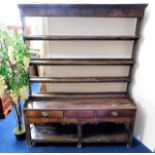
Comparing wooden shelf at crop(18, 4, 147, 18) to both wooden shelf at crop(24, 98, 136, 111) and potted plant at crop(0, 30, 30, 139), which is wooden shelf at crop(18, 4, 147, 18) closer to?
potted plant at crop(0, 30, 30, 139)

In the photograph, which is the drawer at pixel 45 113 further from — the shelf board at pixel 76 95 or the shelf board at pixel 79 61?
the shelf board at pixel 79 61

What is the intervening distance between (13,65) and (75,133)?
3.69 feet

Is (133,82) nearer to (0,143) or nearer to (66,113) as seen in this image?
(66,113)

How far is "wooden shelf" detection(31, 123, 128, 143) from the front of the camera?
219 centimetres

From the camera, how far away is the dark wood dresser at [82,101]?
1.87m

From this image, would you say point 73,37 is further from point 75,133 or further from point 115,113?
point 75,133

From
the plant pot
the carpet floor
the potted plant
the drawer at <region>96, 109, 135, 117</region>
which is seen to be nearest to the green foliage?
the potted plant

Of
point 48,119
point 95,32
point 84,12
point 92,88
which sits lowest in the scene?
point 48,119

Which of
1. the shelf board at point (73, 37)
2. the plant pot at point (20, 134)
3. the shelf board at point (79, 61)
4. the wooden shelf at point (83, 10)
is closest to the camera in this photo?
the wooden shelf at point (83, 10)

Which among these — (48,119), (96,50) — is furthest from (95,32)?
(48,119)

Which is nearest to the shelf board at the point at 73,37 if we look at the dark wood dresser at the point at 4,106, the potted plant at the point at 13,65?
the potted plant at the point at 13,65

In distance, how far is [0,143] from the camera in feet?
7.45

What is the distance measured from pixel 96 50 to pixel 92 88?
1.68 feet

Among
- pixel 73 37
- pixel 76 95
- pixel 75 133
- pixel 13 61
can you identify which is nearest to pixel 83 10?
pixel 73 37
